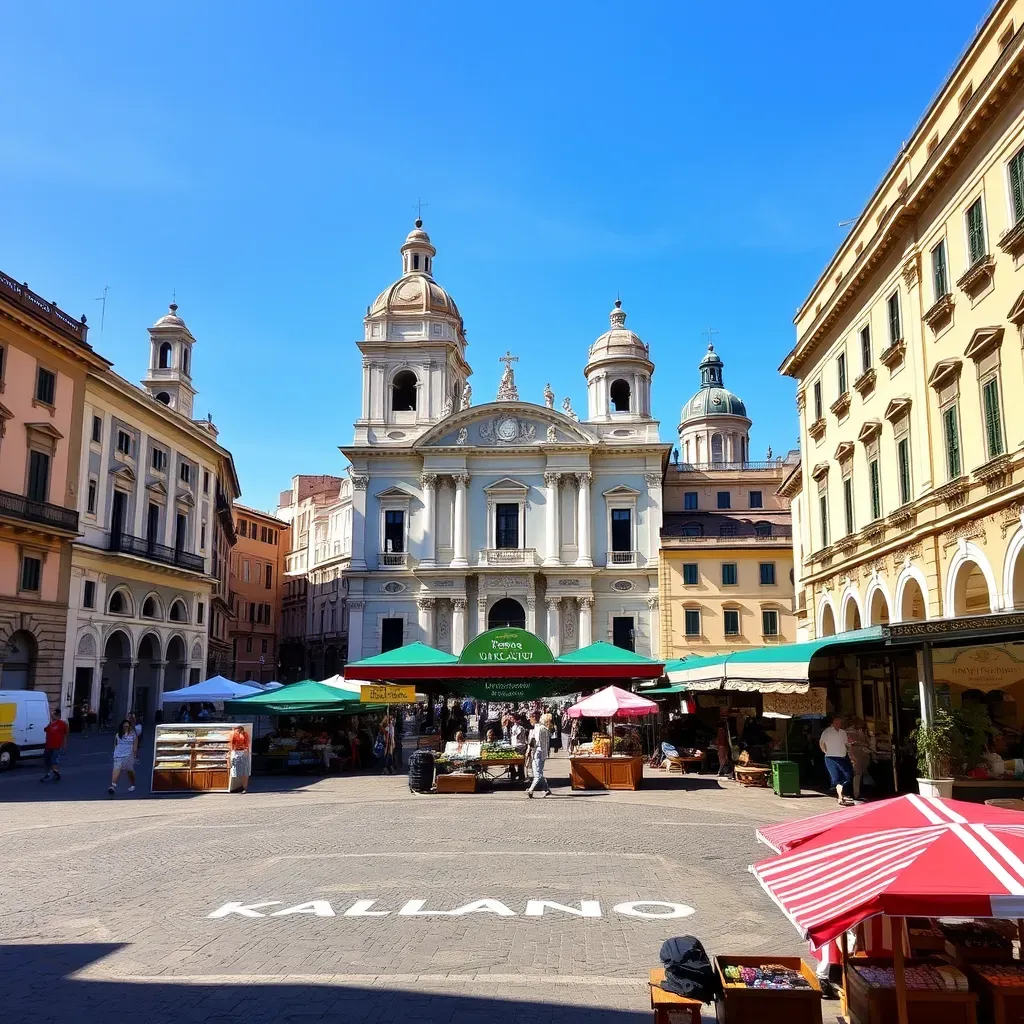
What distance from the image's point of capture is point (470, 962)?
8117mm

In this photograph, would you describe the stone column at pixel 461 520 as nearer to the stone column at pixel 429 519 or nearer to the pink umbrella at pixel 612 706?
the stone column at pixel 429 519

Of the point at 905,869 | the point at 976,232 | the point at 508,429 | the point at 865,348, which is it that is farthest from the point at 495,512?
the point at 905,869

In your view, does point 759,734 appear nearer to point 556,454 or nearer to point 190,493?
point 556,454

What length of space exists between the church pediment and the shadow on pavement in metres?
46.0

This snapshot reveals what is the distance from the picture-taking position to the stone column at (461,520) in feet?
171

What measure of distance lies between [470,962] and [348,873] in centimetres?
425

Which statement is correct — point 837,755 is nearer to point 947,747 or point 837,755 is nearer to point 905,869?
point 947,747

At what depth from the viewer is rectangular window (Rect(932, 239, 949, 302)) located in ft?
68.4

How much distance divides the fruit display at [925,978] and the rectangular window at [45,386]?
35239 mm

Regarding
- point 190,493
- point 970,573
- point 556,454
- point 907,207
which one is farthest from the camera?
point 556,454

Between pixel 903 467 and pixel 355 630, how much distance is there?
3501 centimetres

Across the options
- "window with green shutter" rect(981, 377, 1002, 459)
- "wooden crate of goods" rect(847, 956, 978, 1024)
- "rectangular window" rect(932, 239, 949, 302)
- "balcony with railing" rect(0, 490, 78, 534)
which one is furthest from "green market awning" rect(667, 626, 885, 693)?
"balcony with railing" rect(0, 490, 78, 534)

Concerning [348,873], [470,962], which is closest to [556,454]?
[348,873]

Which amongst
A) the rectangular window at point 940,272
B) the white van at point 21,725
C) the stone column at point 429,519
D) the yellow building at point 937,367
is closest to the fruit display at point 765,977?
the yellow building at point 937,367
